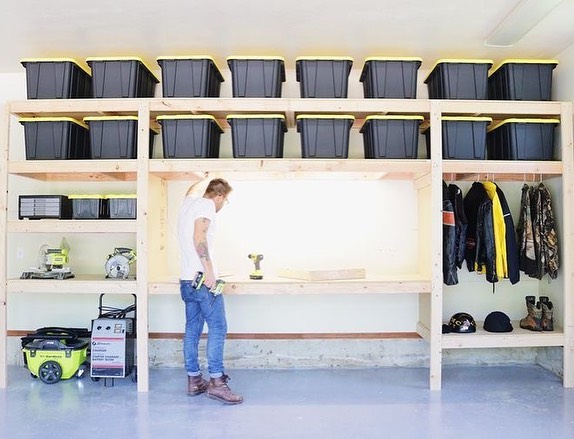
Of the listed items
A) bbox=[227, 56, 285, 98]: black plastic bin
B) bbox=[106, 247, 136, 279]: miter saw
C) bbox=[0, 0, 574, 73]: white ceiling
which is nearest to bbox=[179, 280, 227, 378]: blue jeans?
bbox=[106, 247, 136, 279]: miter saw

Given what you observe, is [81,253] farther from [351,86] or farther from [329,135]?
[351,86]

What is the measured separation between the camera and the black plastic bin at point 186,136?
4.40 m

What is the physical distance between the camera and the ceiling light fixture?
3.57 meters

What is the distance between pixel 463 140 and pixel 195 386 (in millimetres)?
3142

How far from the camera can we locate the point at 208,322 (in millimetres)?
4090

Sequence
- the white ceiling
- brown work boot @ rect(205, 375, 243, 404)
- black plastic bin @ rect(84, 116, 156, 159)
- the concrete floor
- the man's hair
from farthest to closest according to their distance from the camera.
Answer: black plastic bin @ rect(84, 116, 156, 159), the man's hair, brown work boot @ rect(205, 375, 243, 404), the white ceiling, the concrete floor

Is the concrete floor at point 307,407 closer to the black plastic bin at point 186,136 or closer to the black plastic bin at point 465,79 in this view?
the black plastic bin at point 186,136

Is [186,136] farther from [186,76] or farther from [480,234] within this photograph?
[480,234]

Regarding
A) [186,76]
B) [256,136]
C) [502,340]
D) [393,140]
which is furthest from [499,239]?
[186,76]

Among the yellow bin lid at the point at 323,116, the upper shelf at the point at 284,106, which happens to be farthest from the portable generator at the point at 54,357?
the yellow bin lid at the point at 323,116

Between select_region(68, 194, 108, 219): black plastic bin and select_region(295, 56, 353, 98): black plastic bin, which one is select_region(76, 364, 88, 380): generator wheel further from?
select_region(295, 56, 353, 98): black plastic bin

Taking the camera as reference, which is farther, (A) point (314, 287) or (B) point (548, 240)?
(B) point (548, 240)

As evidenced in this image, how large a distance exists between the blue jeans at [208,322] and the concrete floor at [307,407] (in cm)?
31

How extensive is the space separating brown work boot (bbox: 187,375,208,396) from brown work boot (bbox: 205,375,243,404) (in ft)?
0.44
